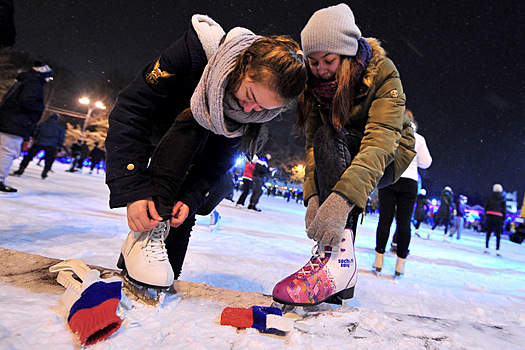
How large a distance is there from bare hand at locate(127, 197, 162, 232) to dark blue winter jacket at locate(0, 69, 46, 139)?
11.8 feet

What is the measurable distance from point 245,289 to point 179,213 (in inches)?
26.3

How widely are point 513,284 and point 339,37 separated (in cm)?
312

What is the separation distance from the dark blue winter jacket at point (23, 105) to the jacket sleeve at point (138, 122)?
3.39m

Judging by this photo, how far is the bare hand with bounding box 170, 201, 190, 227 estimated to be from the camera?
3.95 ft

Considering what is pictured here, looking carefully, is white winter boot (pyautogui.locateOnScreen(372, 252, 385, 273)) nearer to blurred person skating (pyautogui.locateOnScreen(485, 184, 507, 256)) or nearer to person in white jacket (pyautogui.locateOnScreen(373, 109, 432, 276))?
person in white jacket (pyautogui.locateOnScreen(373, 109, 432, 276))

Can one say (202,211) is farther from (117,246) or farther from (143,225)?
(117,246)

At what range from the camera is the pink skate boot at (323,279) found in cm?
106

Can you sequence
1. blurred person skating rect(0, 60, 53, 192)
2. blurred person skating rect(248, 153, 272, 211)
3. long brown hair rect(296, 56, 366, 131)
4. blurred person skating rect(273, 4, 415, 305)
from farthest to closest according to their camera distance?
blurred person skating rect(248, 153, 272, 211) < blurred person skating rect(0, 60, 53, 192) < long brown hair rect(296, 56, 366, 131) < blurred person skating rect(273, 4, 415, 305)

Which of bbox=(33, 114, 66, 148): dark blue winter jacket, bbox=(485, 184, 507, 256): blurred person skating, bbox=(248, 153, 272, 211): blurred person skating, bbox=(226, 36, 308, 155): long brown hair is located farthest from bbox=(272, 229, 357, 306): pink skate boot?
bbox=(33, 114, 66, 148): dark blue winter jacket

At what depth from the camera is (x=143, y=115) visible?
1195 millimetres

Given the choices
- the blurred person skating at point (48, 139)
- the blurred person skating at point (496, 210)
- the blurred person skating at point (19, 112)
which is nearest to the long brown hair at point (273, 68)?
the blurred person skating at point (19, 112)

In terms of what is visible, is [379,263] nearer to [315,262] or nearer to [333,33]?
[315,262]

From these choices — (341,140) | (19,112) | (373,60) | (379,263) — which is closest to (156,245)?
(341,140)

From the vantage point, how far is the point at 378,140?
1.23 metres
